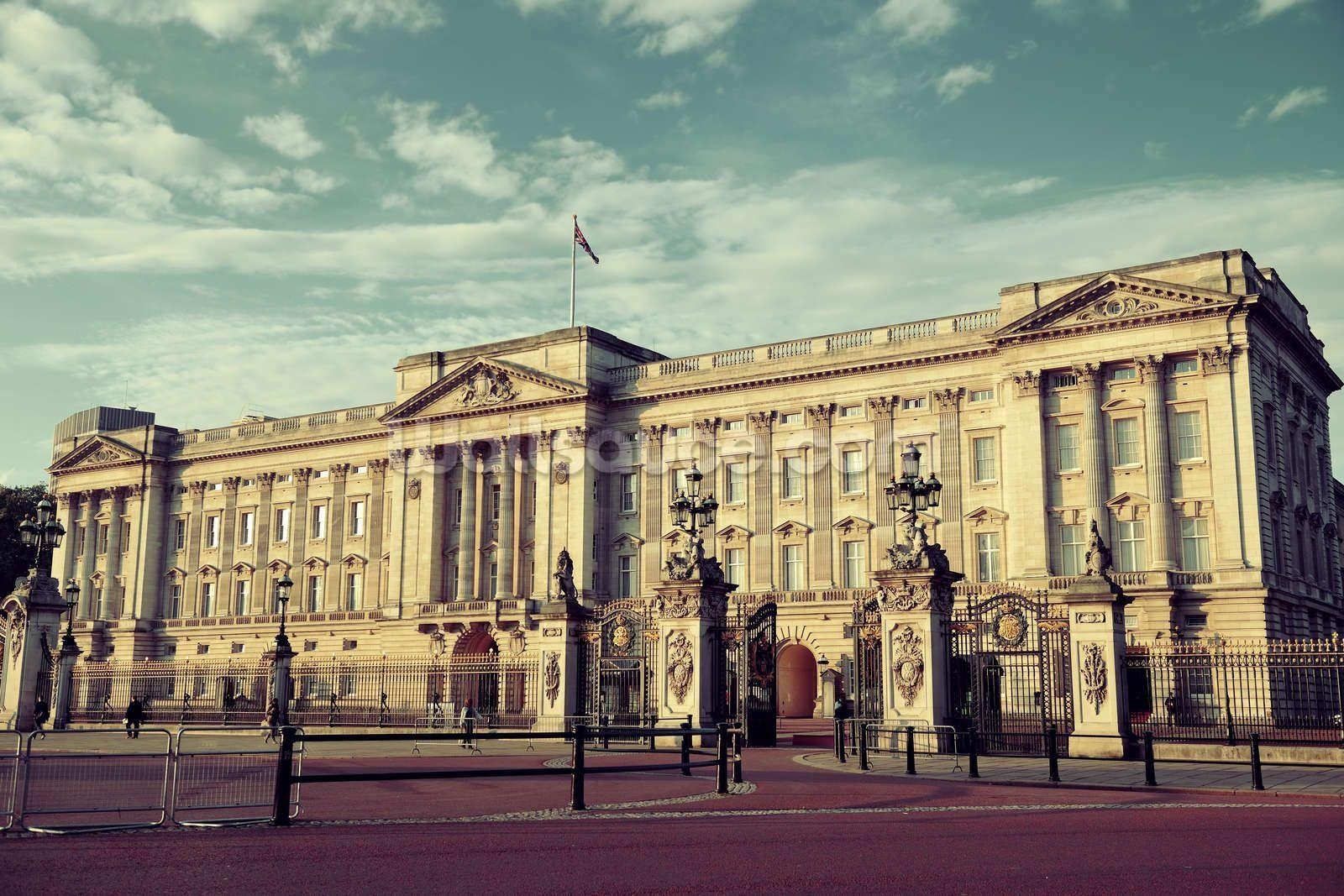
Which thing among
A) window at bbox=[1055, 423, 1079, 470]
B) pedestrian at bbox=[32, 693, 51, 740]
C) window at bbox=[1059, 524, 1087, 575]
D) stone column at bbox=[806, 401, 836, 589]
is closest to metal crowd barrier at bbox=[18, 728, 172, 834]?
pedestrian at bbox=[32, 693, 51, 740]

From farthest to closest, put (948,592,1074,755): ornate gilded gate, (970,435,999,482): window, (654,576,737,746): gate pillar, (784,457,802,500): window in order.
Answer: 1. (784,457,802,500): window
2. (970,435,999,482): window
3. (654,576,737,746): gate pillar
4. (948,592,1074,755): ornate gilded gate

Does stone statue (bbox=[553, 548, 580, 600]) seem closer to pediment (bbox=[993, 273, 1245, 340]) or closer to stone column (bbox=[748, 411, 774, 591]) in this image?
pediment (bbox=[993, 273, 1245, 340])

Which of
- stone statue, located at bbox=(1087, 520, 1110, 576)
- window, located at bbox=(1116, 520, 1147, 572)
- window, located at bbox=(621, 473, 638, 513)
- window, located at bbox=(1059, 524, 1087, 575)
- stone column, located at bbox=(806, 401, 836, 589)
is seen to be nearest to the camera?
stone statue, located at bbox=(1087, 520, 1110, 576)

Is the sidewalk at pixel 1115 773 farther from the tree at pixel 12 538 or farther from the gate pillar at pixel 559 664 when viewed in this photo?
the tree at pixel 12 538

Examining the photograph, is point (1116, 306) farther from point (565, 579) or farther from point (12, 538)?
point (12, 538)

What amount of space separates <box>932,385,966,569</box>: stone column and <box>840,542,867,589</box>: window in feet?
13.3

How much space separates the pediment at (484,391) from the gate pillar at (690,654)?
120 ft

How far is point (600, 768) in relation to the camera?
16141 mm

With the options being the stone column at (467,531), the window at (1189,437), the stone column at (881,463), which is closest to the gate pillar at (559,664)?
the stone column at (881,463)

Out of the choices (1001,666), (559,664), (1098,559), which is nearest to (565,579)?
(559,664)

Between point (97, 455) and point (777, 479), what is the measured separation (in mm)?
51271

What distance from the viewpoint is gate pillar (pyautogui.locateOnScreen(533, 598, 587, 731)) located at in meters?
31.6

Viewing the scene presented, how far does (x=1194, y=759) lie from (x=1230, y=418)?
26432mm

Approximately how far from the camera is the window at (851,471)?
195 feet
